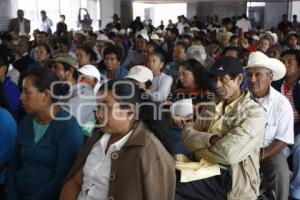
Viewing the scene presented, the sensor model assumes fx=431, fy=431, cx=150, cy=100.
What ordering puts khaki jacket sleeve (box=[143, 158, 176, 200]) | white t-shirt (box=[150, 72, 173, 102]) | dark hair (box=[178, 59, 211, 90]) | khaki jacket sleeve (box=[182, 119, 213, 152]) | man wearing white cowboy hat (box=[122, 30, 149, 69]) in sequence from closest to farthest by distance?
khaki jacket sleeve (box=[143, 158, 176, 200])
khaki jacket sleeve (box=[182, 119, 213, 152])
dark hair (box=[178, 59, 211, 90])
white t-shirt (box=[150, 72, 173, 102])
man wearing white cowboy hat (box=[122, 30, 149, 69])

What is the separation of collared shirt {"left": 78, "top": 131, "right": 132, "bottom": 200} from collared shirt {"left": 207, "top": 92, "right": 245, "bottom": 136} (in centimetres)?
84

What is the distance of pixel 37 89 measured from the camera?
7.82ft

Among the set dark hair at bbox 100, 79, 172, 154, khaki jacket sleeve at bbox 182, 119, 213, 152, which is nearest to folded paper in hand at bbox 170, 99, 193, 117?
khaki jacket sleeve at bbox 182, 119, 213, 152

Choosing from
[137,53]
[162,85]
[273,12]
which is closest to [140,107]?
[162,85]

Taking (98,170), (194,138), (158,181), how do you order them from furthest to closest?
(194,138), (98,170), (158,181)

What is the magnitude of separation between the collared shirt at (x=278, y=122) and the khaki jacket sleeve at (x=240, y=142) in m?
0.61

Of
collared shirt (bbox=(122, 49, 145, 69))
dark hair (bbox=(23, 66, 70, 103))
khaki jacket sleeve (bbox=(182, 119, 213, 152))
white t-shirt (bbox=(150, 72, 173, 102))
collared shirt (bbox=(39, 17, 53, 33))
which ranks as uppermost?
collared shirt (bbox=(39, 17, 53, 33))

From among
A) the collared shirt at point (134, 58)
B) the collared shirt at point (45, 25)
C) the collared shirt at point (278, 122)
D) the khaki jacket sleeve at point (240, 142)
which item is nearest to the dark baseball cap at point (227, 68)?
the khaki jacket sleeve at point (240, 142)

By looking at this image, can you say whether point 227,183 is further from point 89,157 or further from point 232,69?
point 89,157

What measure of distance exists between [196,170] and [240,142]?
12.0 inches

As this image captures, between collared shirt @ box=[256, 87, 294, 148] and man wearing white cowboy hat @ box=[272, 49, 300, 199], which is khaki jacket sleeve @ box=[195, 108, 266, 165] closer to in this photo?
collared shirt @ box=[256, 87, 294, 148]

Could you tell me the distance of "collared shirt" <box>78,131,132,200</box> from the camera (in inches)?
76.7

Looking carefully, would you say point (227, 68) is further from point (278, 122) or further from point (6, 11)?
point (6, 11)

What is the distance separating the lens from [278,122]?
311 centimetres
